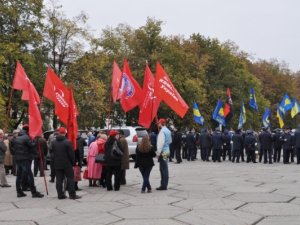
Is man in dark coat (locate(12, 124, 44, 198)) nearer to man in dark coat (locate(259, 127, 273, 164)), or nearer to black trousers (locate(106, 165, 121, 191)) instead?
black trousers (locate(106, 165, 121, 191))

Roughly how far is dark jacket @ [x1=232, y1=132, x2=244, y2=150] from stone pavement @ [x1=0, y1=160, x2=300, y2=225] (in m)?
9.25

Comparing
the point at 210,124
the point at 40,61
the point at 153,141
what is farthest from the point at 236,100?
the point at 153,141

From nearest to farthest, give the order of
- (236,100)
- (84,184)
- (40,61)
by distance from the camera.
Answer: (84,184)
(40,61)
(236,100)

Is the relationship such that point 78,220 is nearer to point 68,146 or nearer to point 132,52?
point 68,146

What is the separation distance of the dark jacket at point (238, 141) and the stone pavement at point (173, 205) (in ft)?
30.3

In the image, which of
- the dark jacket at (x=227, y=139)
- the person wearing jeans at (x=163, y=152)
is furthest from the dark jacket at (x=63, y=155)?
the dark jacket at (x=227, y=139)

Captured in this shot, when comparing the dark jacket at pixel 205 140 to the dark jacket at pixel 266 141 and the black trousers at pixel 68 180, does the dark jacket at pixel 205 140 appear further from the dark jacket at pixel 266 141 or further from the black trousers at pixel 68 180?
the black trousers at pixel 68 180

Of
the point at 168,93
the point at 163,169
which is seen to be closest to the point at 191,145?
the point at 168,93

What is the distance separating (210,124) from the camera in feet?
171

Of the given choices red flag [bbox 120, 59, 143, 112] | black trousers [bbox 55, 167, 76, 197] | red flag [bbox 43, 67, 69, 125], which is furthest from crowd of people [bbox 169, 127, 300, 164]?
black trousers [bbox 55, 167, 76, 197]

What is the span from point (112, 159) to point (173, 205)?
317 cm

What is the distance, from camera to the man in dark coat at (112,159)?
520 inches

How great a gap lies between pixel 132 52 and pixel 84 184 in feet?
103

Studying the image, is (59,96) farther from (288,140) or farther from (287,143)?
(288,140)
